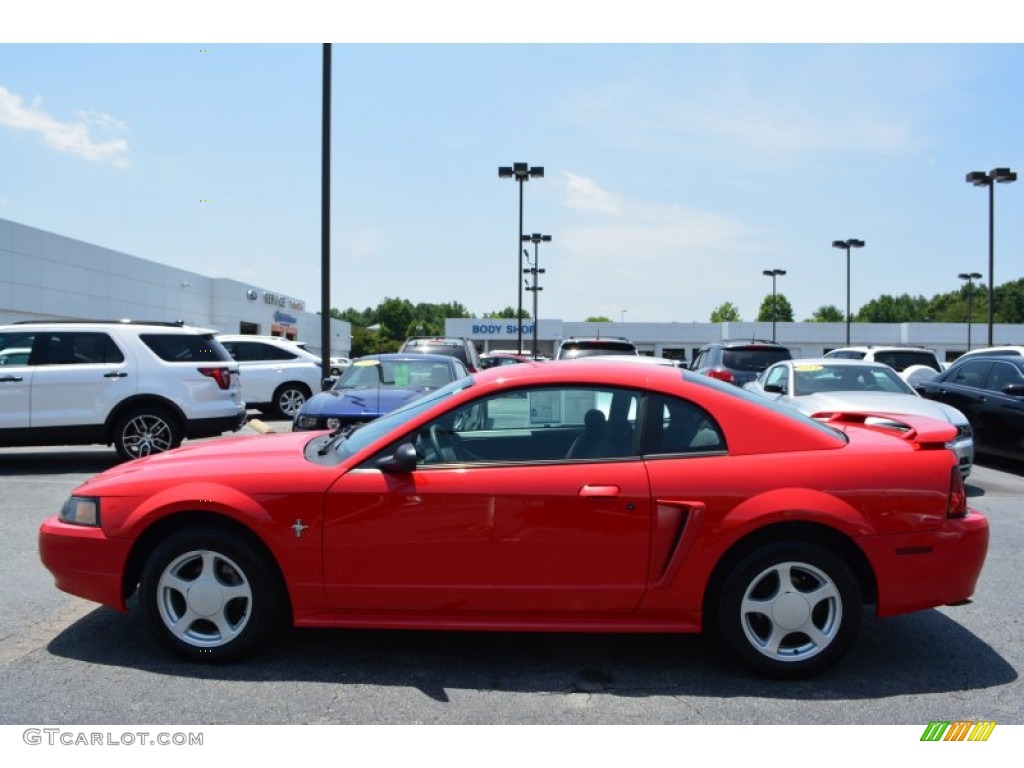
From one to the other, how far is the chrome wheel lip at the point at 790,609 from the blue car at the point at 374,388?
4824mm

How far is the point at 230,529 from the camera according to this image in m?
3.90

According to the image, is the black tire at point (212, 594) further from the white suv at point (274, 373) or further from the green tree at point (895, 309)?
the green tree at point (895, 309)

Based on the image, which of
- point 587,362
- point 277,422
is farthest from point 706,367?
point 587,362

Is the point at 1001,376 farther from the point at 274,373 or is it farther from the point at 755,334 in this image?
the point at 755,334

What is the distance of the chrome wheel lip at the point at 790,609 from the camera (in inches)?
147

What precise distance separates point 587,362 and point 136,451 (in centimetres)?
741

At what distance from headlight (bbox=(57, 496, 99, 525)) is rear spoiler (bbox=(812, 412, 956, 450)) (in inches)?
157

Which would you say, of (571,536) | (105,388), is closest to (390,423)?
(571,536)

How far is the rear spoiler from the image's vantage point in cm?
401

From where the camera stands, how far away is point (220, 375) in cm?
1030

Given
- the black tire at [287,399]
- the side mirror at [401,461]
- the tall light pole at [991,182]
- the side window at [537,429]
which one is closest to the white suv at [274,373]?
the black tire at [287,399]

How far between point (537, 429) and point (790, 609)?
1.47m
